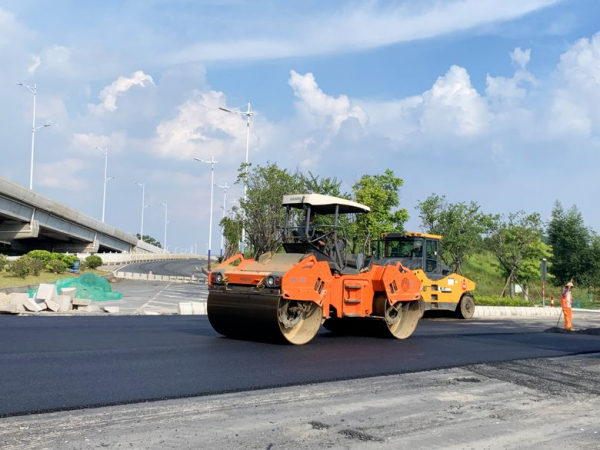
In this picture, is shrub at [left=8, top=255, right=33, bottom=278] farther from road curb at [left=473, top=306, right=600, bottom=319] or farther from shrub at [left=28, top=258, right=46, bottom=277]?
road curb at [left=473, top=306, right=600, bottom=319]

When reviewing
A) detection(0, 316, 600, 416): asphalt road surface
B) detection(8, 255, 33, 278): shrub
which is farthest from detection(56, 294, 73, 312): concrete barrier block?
detection(8, 255, 33, 278): shrub

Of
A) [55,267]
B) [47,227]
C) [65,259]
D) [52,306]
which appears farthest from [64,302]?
[47,227]

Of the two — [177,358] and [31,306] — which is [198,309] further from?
[177,358]

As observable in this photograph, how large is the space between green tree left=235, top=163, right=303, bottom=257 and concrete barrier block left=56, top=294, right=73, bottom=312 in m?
9.99

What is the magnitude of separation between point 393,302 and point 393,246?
8.21 m

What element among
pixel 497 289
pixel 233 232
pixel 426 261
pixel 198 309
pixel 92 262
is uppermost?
pixel 233 232

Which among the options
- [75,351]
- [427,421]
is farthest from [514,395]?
[75,351]

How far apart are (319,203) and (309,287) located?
5.34 ft

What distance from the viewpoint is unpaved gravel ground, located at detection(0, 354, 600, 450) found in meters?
4.85

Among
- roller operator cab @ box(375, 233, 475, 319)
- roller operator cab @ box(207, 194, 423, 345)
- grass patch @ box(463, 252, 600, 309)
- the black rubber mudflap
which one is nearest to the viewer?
the black rubber mudflap

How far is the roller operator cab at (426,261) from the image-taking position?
19219mm

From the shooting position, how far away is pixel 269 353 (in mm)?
9367

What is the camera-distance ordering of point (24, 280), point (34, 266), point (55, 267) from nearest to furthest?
1. point (24, 280)
2. point (34, 266)
3. point (55, 267)

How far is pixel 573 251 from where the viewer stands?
46.7 metres
